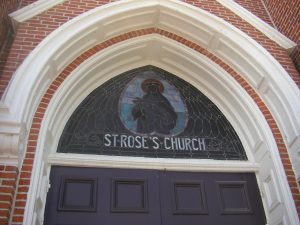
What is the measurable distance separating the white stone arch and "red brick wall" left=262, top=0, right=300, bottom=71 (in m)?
0.74

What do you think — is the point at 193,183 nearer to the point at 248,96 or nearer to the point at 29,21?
the point at 248,96

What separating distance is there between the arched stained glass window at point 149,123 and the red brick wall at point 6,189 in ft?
4.57

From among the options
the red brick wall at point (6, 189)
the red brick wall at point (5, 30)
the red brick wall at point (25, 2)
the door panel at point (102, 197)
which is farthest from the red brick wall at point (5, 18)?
the red brick wall at point (6, 189)

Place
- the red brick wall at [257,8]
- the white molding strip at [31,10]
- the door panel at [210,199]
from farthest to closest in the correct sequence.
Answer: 1. the red brick wall at [257,8]
2. the white molding strip at [31,10]
3. the door panel at [210,199]

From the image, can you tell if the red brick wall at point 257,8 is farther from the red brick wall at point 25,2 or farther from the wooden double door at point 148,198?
the red brick wall at point 25,2

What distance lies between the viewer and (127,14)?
6.42 meters

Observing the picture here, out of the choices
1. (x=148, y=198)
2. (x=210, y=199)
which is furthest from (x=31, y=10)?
(x=210, y=199)

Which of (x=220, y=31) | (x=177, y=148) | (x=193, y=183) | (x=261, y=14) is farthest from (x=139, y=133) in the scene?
(x=261, y=14)

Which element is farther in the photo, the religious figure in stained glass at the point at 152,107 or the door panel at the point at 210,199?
the religious figure in stained glass at the point at 152,107

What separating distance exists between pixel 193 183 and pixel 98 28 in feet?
9.48

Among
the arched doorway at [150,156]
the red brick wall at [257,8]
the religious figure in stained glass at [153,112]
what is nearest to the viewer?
the arched doorway at [150,156]

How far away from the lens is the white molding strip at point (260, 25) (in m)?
6.43

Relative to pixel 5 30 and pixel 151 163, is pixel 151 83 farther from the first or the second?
pixel 5 30

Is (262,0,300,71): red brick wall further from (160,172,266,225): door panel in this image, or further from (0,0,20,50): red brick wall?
(0,0,20,50): red brick wall
